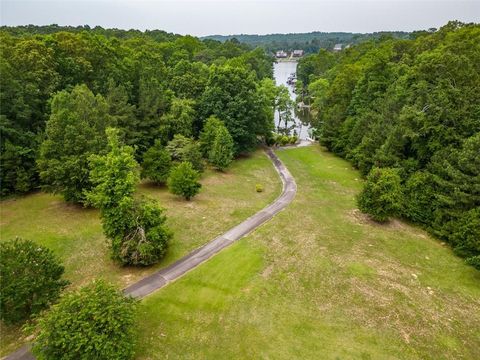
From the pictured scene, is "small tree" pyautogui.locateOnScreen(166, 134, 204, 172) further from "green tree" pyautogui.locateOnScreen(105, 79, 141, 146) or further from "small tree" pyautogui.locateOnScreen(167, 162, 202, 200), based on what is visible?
"small tree" pyautogui.locateOnScreen(167, 162, 202, 200)

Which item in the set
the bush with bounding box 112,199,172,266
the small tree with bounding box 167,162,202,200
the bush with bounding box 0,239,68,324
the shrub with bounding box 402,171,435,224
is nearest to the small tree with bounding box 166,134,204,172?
the small tree with bounding box 167,162,202,200

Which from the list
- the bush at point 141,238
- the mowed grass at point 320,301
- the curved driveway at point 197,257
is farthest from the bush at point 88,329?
the bush at point 141,238

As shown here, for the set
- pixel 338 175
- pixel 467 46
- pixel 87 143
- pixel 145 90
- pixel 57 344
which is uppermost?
pixel 467 46

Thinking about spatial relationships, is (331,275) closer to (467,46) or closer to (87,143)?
(87,143)

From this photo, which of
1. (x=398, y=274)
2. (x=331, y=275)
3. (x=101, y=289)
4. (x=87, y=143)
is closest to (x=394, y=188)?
(x=398, y=274)

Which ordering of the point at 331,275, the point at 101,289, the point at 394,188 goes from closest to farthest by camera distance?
the point at 101,289 < the point at 331,275 < the point at 394,188
